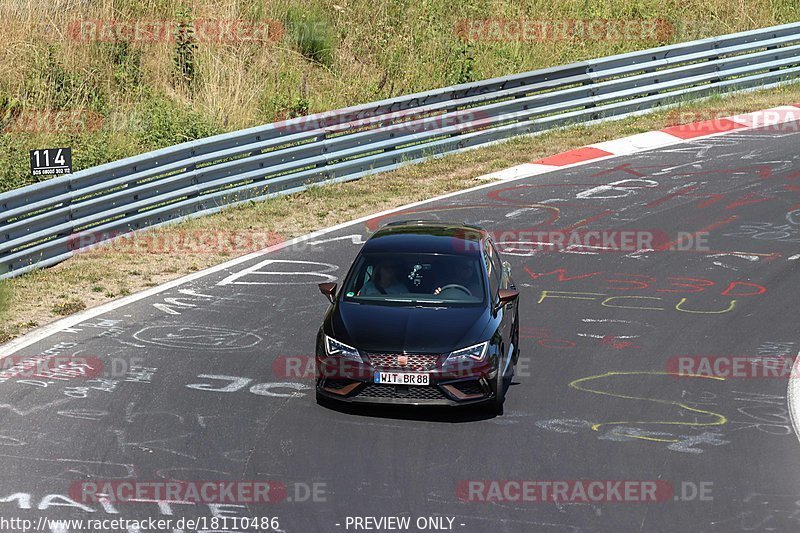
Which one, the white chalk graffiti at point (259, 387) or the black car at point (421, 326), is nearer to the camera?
the black car at point (421, 326)

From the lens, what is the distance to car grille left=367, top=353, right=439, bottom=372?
10.3 meters

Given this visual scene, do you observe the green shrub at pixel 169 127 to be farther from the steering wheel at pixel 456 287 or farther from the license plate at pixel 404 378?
the license plate at pixel 404 378

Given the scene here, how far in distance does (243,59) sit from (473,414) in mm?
15188

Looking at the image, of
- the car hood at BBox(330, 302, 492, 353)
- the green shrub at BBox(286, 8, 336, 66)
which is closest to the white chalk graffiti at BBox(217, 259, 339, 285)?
the car hood at BBox(330, 302, 492, 353)

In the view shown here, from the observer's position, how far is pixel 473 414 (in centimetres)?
1070

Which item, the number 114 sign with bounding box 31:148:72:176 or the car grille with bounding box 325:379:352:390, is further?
the number 114 sign with bounding box 31:148:72:176

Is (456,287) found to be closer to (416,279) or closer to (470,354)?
(416,279)


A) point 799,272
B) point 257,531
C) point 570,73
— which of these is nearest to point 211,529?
point 257,531

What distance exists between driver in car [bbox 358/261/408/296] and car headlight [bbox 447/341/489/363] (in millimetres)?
1188

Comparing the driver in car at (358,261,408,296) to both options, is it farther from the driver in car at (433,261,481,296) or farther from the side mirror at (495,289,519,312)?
the side mirror at (495,289,519,312)

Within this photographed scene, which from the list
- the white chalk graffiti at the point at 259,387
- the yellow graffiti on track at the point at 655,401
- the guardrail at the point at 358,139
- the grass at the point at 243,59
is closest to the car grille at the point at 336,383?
the white chalk graffiti at the point at 259,387

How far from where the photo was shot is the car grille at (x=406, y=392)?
33.8ft

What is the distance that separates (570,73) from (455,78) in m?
2.41

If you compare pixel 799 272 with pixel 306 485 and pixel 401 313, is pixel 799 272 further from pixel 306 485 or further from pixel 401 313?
pixel 306 485
